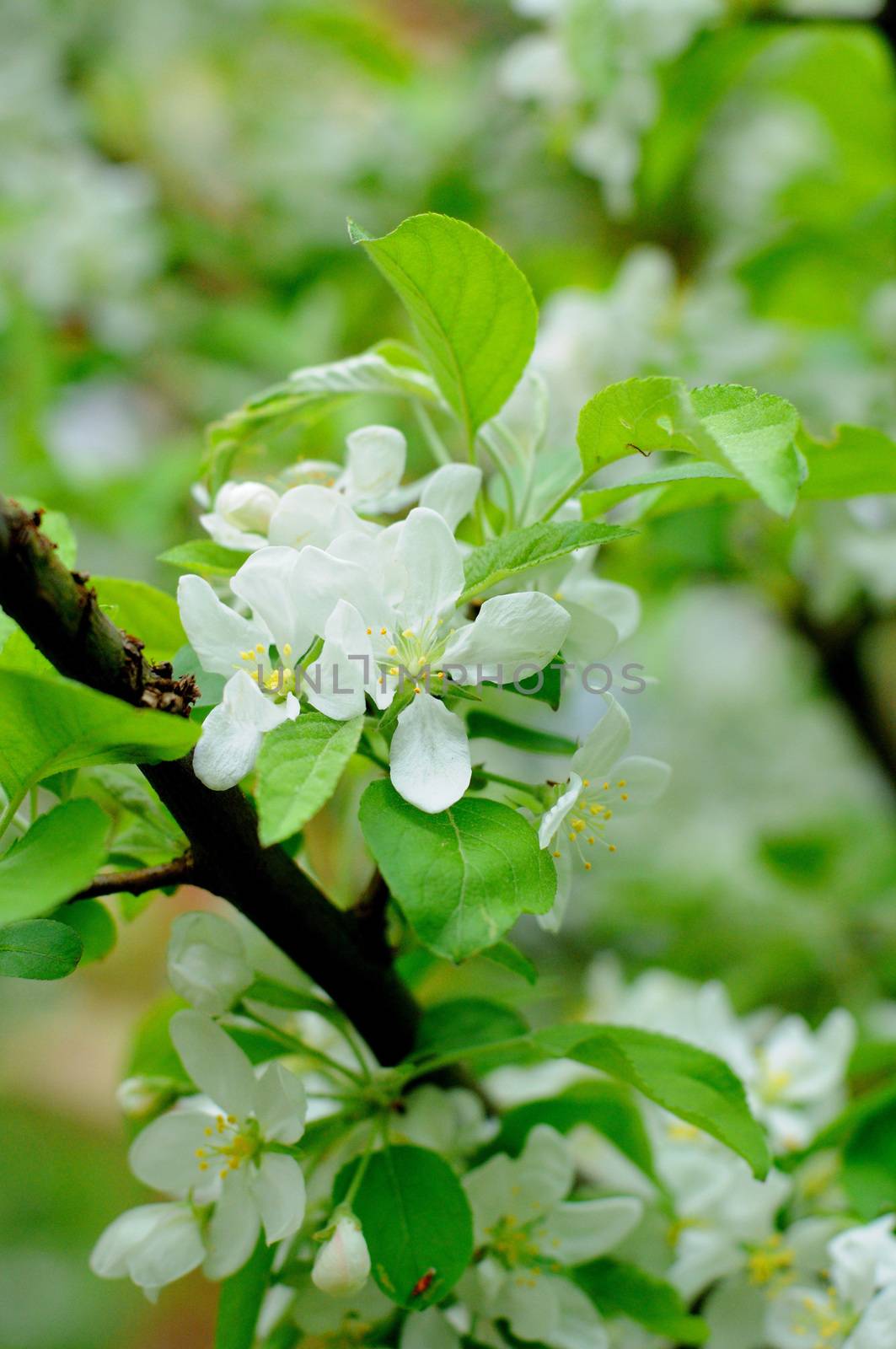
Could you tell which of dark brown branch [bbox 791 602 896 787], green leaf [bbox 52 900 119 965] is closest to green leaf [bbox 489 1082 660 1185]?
green leaf [bbox 52 900 119 965]

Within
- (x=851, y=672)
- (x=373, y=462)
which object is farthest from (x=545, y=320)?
(x=373, y=462)

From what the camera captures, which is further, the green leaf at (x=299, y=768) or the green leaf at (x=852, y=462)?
the green leaf at (x=852, y=462)

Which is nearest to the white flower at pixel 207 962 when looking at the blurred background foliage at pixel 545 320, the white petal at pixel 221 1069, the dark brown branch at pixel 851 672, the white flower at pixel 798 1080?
the white petal at pixel 221 1069

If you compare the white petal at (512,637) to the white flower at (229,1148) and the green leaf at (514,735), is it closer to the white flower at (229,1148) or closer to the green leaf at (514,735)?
the green leaf at (514,735)

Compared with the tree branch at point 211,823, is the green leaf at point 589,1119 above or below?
below

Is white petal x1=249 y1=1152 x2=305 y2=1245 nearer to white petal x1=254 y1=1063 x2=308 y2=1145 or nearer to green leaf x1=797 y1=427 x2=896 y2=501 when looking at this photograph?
white petal x1=254 y1=1063 x2=308 y2=1145

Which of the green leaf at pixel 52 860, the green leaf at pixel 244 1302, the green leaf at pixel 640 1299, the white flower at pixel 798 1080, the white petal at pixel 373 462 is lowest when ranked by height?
the white flower at pixel 798 1080
